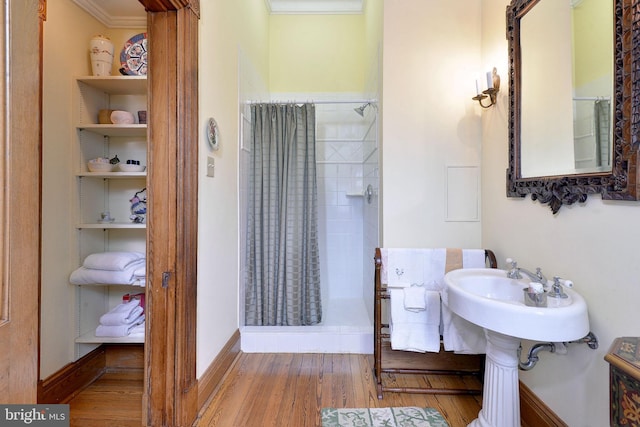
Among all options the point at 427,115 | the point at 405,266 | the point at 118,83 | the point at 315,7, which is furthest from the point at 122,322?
the point at 315,7

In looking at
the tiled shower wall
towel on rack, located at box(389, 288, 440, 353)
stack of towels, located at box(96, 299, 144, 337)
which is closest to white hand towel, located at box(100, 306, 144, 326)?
stack of towels, located at box(96, 299, 144, 337)

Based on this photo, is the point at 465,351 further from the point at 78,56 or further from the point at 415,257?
the point at 78,56

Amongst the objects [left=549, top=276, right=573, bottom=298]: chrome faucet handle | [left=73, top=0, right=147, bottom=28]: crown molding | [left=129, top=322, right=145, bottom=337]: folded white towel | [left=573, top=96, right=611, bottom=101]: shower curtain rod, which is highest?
[left=73, top=0, right=147, bottom=28]: crown molding

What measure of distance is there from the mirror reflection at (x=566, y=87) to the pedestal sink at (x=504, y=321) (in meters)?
0.55

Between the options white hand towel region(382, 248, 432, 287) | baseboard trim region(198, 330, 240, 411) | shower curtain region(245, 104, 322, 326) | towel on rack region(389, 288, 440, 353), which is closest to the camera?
baseboard trim region(198, 330, 240, 411)

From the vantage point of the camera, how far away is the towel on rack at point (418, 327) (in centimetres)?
171

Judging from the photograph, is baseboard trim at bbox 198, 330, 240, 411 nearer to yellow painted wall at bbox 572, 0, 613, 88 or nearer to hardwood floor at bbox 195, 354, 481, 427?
hardwood floor at bbox 195, 354, 481, 427

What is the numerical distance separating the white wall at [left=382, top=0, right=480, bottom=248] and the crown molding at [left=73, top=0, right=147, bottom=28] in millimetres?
1635

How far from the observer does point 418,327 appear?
5.65 feet

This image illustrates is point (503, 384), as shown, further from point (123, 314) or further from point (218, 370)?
point (123, 314)

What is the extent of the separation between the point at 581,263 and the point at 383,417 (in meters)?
1.17

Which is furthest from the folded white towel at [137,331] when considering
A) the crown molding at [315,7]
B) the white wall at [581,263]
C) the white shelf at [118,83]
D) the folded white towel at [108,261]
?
the crown molding at [315,7]

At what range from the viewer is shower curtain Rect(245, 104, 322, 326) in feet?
7.72

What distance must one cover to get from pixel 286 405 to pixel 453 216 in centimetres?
153
